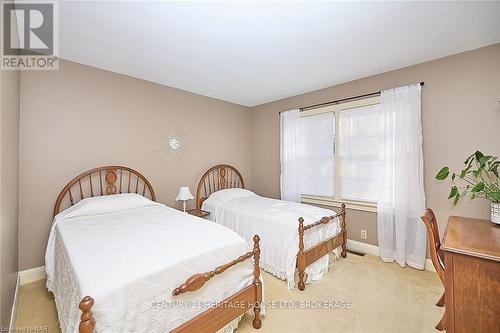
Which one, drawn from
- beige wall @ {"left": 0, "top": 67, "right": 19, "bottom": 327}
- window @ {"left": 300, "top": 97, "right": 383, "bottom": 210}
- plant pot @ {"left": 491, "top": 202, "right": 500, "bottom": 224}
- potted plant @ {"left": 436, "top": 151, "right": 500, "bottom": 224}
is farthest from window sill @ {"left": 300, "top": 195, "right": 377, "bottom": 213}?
beige wall @ {"left": 0, "top": 67, "right": 19, "bottom": 327}

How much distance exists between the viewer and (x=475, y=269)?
125cm

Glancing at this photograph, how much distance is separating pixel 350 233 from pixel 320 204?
62 cm

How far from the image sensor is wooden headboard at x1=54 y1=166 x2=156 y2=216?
2.57m

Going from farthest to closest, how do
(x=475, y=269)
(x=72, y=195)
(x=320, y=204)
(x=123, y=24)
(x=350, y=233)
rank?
(x=320, y=204) < (x=350, y=233) < (x=72, y=195) < (x=123, y=24) < (x=475, y=269)

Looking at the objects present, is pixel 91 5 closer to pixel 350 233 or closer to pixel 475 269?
pixel 475 269

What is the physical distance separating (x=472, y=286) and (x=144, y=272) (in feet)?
6.14

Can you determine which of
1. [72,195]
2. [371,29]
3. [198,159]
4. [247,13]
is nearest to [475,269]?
[371,29]

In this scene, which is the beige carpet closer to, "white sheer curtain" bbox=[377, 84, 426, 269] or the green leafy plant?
"white sheer curtain" bbox=[377, 84, 426, 269]

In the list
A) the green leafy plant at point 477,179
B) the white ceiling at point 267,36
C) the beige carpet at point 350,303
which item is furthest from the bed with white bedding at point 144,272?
the green leafy plant at point 477,179

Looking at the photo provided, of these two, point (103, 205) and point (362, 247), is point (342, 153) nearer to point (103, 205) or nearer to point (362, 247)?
point (362, 247)

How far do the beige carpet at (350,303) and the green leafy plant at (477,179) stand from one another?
102 cm

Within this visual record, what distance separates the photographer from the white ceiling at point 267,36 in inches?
67.9

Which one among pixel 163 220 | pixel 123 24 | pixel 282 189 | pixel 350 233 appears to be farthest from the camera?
pixel 282 189

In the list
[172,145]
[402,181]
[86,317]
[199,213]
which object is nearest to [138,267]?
[86,317]
